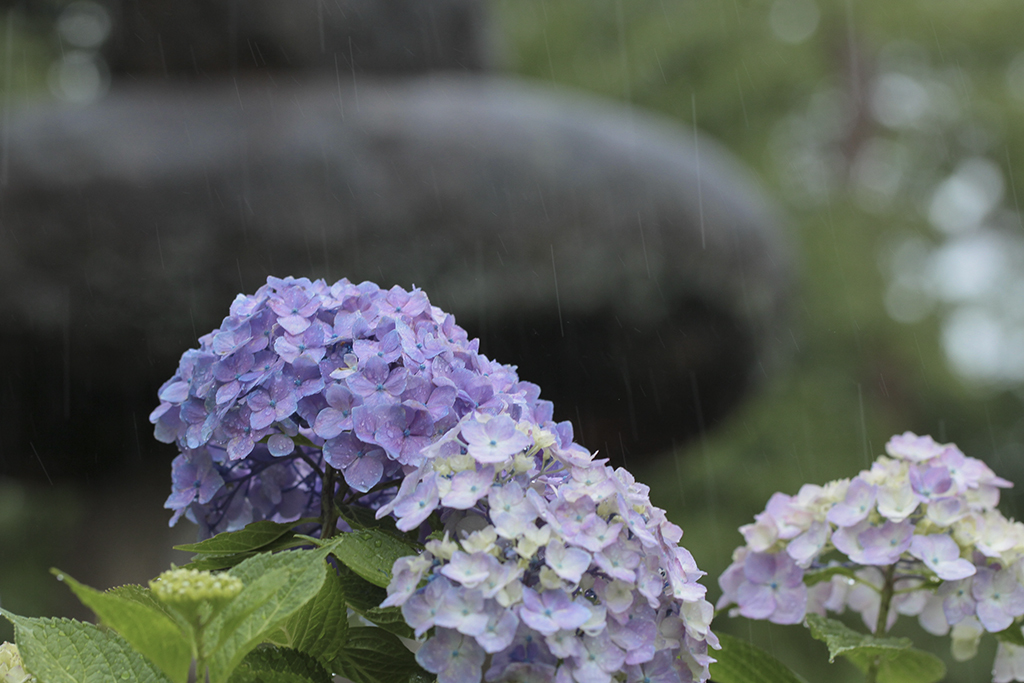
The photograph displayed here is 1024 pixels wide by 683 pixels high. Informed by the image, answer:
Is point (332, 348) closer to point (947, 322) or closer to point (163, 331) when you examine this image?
point (163, 331)

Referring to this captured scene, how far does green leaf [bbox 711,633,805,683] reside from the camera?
0.86 meters

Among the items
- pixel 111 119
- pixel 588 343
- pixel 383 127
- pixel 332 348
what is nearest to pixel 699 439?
pixel 588 343

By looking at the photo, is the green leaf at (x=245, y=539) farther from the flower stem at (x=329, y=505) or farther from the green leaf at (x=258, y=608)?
the green leaf at (x=258, y=608)

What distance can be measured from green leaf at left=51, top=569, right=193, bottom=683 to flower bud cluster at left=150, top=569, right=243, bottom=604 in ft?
0.04

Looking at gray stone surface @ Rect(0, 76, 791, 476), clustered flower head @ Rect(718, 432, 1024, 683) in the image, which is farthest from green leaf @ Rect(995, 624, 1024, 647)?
gray stone surface @ Rect(0, 76, 791, 476)

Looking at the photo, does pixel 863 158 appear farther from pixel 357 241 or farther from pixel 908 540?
pixel 908 540

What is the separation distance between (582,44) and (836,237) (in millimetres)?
3093

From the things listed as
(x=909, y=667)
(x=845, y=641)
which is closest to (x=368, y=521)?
(x=845, y=641)

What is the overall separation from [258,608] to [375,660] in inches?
8.1

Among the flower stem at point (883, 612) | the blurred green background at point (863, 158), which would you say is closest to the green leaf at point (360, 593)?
the flower stem at point (883, 612)

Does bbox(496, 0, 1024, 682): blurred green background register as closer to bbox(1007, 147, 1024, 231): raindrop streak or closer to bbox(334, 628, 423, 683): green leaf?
bbox(1007, 147, 1024, 231): raindrop streak

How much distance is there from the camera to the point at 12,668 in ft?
2.36

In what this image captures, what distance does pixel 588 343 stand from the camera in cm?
246

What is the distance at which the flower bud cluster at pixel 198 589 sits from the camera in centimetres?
53
